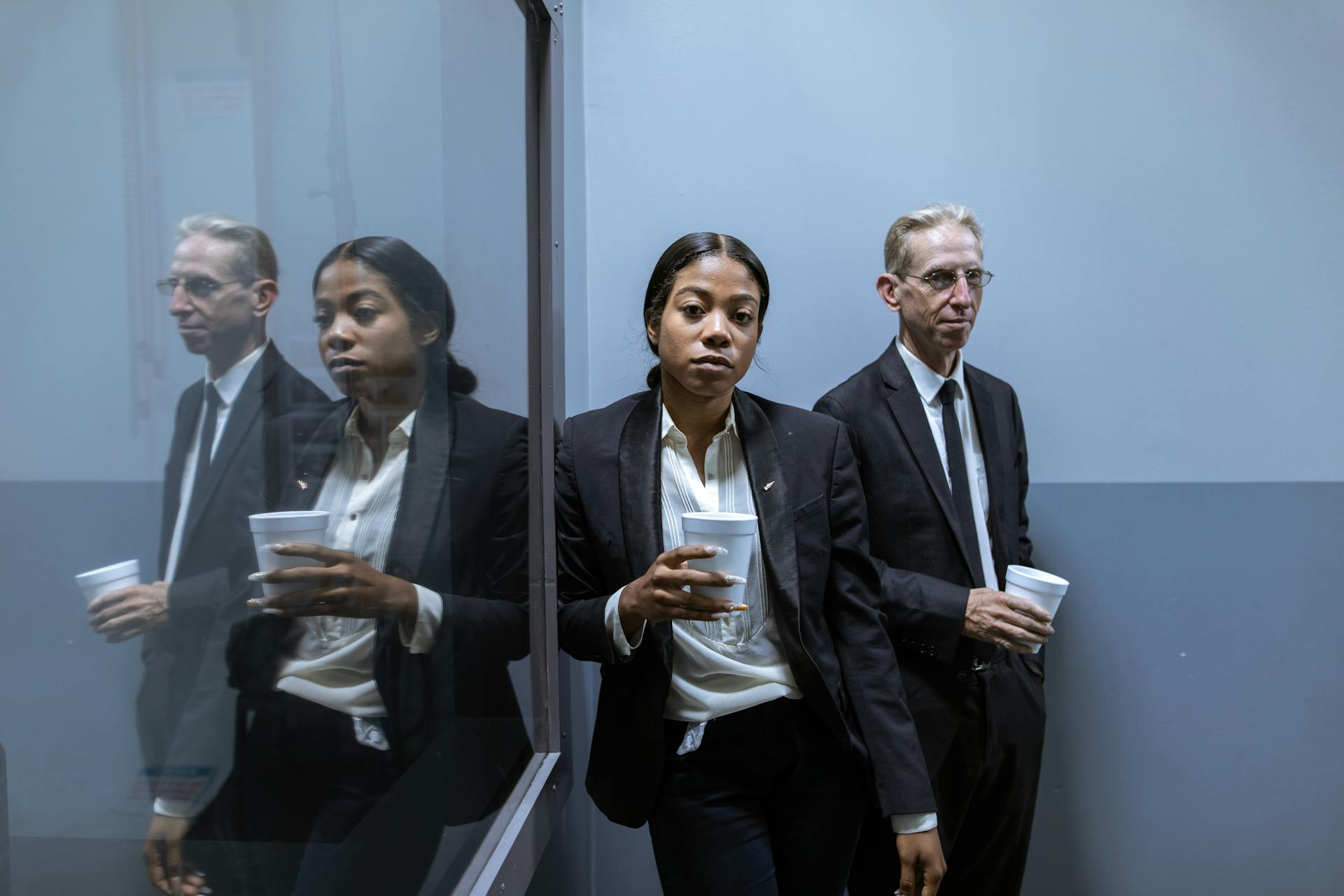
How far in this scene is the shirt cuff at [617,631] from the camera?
118 cm

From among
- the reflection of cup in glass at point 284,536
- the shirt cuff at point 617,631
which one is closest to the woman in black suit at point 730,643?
the shirt cuff at point 617,631

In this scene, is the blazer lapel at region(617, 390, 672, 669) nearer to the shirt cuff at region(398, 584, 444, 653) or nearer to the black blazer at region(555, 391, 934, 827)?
the black blazer at region(555, 391, 934, 827)

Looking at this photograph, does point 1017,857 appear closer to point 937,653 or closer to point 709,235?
point 937,653

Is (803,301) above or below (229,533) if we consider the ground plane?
above

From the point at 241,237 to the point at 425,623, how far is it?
20.0 inches

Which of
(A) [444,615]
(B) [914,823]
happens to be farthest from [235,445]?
(B) [914,823]

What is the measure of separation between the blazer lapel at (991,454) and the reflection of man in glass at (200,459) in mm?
1475

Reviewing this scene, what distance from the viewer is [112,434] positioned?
15.4 inches

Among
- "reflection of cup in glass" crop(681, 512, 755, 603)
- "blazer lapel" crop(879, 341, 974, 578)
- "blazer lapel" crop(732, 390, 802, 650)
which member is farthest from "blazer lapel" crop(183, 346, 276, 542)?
"blazer lapel" crop(879, 341, 974, 578)

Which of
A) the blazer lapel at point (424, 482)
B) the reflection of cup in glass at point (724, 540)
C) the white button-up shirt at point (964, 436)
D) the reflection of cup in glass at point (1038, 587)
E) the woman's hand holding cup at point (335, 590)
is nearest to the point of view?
the woman's hand holding cup at point (335, 590)

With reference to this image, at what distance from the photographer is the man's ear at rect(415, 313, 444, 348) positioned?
0.91m

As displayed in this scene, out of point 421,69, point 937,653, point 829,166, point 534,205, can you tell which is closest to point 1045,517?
point 937,653

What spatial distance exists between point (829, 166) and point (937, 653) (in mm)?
1137

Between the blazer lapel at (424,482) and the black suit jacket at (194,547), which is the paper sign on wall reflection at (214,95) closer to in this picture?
the black suit jacket at (194,547)
